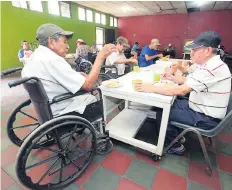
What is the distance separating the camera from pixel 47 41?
1.20m

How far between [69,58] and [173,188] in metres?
4.71

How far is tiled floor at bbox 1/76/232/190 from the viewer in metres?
1.25

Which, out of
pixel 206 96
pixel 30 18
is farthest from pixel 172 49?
pixel 206 96

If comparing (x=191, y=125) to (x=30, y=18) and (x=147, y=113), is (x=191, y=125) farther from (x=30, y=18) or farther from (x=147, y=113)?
(x=30, y=18)

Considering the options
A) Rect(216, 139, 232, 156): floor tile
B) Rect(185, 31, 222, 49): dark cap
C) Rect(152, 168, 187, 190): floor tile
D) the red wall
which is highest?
the red wall


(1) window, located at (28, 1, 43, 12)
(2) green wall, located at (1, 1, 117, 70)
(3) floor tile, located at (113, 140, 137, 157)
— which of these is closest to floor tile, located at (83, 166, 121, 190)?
(3) floor tile, located at (113, 140, 137, 157)

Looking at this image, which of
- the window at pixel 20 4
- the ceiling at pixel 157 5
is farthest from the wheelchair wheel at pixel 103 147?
the ceiling at pixel 157 5

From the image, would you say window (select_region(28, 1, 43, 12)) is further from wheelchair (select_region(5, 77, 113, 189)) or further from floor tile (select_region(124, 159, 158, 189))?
floor tile (select_region(124, 159, 158, 189))

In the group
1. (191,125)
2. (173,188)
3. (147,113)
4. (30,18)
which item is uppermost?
(30,18)

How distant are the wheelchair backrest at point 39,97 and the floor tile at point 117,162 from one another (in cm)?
74

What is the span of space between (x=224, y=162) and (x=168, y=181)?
25.2 inches

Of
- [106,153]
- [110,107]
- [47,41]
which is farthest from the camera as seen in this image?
[110,107]

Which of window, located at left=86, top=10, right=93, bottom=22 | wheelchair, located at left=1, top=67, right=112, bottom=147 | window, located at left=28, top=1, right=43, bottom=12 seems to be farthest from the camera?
window, located at left=86, top=10, right=93, bottom=22

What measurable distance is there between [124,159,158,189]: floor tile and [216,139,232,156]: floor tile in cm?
80
